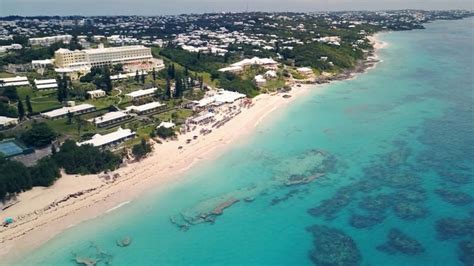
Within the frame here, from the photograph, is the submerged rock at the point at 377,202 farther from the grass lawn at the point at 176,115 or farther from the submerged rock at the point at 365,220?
the grass lawn at the point at 176,115

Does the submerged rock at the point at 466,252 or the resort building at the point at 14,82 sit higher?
the resort building at the point at 14,82

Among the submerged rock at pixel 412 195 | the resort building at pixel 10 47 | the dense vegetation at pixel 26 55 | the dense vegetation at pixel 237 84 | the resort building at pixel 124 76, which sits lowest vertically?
the submerged rock at pixel 412 195

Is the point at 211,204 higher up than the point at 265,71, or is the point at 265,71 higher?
the point at 265,71

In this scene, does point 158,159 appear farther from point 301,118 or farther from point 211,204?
point 301,118

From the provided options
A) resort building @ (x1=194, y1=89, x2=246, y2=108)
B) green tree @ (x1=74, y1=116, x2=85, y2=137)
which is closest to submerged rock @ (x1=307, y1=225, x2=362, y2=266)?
green tree @ (x1=74, y1=116, x2=85, y2=137)

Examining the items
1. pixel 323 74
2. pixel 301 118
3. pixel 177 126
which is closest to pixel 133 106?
pixel 177 126

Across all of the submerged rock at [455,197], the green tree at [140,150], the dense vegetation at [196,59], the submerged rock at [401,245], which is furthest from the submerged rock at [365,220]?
the dense vegetation at [196,59]

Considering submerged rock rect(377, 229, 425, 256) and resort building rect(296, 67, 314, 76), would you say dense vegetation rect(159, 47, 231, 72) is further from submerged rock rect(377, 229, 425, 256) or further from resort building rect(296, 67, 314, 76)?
submerged rock rect(377, 229, 425, 256)
